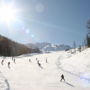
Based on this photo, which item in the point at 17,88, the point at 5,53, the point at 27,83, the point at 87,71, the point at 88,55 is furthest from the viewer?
the point at 5,53

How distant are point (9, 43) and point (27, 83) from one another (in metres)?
109

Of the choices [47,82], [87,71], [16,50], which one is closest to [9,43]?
[16,50]

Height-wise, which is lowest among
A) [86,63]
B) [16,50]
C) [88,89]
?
[88,89]

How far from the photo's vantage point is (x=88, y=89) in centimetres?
3175

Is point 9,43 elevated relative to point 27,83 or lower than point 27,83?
elevated

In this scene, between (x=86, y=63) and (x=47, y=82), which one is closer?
(x=47, y=82)

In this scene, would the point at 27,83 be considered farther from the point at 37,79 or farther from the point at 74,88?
the point at 74,88

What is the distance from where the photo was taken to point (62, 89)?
3153 centimetres

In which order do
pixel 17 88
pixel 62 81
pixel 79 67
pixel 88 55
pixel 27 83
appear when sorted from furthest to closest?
1. pixel 88 55
2. pixel 79 67
3. pixel 62 81
4. pixel 27 83
5. pixel 17 88

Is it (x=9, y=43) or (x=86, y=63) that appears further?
(x=9, y=43)

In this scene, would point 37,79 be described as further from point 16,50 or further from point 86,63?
point 16,50

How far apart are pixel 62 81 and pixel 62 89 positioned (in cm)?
618

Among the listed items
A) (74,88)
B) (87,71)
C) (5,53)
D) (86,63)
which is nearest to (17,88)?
(74,88)

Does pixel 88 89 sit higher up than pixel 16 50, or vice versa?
pixel 16 50
